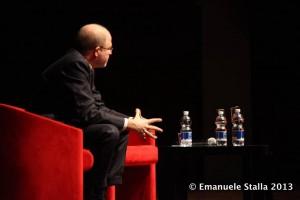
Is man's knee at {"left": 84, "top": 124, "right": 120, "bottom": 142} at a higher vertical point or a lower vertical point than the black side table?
higher

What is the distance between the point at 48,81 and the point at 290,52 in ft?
10.8

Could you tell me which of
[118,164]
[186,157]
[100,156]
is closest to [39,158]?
[100,156]

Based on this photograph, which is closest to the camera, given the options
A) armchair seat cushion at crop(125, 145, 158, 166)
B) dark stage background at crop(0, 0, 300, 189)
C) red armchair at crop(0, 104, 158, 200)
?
red armchair at crop(0, 104, 158, 200)

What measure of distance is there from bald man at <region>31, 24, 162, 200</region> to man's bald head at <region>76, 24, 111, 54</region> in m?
0.09

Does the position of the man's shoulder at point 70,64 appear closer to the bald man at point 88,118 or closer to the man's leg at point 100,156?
the bald man at point 88,118

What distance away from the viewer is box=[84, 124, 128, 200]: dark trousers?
2412 millimetres

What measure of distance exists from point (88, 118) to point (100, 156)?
0.19 meters

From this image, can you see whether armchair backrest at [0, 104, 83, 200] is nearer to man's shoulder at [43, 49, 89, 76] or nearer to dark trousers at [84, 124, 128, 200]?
dark trousers at [84, 124, 128, 200]

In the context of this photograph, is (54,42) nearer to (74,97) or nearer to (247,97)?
(247,97)

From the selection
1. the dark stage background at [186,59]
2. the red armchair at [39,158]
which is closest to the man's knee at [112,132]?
the red armchair at [39,158]

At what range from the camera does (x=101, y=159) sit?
2.44m

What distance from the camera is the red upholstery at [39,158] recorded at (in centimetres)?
231

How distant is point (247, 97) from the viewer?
5102 millimetres

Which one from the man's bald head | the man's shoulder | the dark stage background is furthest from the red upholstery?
the dark stage background
